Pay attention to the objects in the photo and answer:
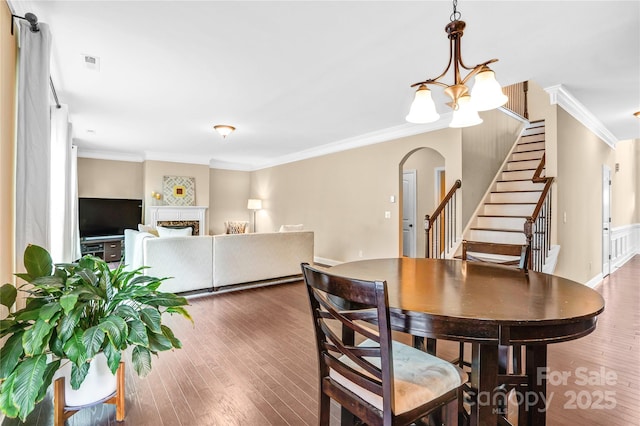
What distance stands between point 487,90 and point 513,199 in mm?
3627

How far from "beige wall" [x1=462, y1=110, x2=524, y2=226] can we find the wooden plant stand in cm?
430

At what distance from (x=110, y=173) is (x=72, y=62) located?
537 cm

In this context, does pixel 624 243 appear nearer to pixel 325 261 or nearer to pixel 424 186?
pixel 424 186

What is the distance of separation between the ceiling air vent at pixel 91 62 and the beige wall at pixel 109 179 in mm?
5281

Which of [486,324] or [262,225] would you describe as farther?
[262,225]

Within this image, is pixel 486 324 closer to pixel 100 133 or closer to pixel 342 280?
pixel 342 280

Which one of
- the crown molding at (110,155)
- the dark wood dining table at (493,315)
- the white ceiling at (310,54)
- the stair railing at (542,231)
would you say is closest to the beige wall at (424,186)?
the white ceiling at (310,54)

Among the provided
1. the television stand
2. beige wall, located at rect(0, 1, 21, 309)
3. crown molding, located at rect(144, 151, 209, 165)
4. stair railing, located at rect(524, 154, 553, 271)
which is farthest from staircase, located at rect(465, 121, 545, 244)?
Result: the television stand

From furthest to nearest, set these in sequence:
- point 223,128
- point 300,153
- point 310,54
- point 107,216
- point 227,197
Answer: point 227,197
point 300,153
point 107,216
point 223,128
point 310,54

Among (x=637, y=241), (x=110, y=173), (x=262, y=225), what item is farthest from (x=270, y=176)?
(x=637, y=241)

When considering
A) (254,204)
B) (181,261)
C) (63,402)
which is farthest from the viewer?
(254,204)

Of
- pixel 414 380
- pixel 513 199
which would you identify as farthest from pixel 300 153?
pixel 414 380

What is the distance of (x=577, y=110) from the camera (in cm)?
415

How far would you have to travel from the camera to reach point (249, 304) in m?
3.95
